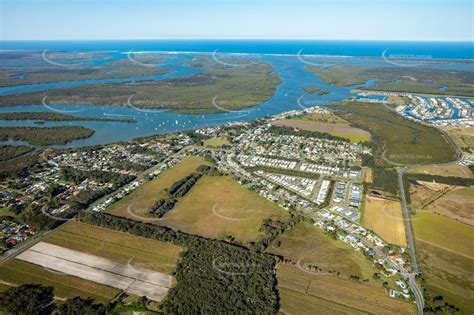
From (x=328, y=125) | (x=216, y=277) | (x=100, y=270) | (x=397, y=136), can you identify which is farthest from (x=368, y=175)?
(x=100, y=270)

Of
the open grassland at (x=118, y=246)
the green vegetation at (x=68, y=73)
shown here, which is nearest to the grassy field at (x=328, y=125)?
the open grassland at (x=118, y=246)

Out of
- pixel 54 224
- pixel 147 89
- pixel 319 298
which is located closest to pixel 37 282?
pixel 54 224

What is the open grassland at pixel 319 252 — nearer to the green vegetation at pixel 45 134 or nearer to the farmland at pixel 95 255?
the farmland at pixel 95 255

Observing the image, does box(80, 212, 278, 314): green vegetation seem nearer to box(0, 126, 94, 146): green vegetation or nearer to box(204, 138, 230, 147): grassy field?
box(204, 138, 230, 147): grassy field

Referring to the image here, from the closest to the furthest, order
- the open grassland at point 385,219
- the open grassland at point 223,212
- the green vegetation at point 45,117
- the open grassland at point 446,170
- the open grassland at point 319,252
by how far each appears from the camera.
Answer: the open grassland at point 319,252 → the open grassland at point 385,219 → the open grassland at point 223,212 → the open grassland at point 446,170 → the green vegetation at point 45,117

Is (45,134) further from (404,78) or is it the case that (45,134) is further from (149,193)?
(404,78)

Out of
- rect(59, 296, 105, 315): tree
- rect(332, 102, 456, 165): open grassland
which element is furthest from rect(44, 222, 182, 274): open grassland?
rect(332, 102, 456, 165): open grassland
